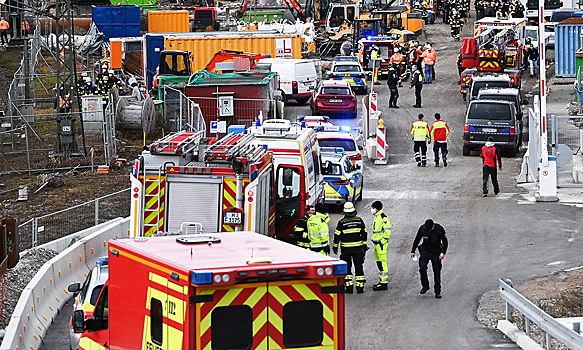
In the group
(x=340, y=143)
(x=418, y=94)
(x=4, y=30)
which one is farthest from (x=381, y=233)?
(x=4, y=30)

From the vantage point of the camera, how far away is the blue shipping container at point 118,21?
165 feet

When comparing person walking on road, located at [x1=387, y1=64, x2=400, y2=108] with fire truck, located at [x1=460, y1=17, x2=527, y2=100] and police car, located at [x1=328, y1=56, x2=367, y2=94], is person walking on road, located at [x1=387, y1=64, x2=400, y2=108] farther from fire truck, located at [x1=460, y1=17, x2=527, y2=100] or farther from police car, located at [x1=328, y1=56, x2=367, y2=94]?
police car, located at [x1=328, y1=56, x2=367, y2=94]

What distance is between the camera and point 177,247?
8633 mm

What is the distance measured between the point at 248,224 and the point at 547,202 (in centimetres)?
1067

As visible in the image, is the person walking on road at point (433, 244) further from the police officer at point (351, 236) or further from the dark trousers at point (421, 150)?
the dark trousers at point (421, 150)

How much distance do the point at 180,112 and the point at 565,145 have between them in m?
12.0

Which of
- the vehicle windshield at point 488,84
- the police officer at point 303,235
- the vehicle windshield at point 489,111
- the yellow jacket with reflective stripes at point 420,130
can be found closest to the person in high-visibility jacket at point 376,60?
the vehicle windshield at point 488,84

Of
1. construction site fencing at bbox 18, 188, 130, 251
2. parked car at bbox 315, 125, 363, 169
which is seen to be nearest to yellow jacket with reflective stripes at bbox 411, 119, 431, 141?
parked car at bbox 315, 125, 363, 169

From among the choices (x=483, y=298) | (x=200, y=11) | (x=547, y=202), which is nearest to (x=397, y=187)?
(x=547, y=202)

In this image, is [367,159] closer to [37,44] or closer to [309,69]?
[309,69]

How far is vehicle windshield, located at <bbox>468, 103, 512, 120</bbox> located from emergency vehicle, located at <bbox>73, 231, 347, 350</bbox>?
2102 centimetres

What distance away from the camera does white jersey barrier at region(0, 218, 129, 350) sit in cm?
1206

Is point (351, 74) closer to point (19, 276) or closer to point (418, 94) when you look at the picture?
point (418, 94)

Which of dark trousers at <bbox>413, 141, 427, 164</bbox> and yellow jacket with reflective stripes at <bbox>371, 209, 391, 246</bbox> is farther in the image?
dark trousers at <bbox>413, 141, 427, 164</bbox>
